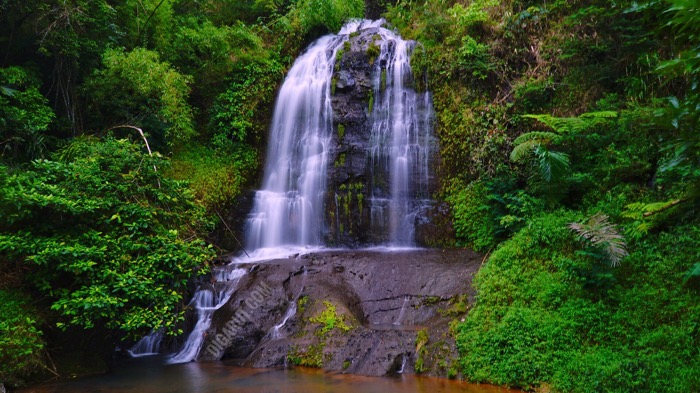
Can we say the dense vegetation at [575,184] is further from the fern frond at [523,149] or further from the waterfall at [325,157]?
the waterfall at [325,157]

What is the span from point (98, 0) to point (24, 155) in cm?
442

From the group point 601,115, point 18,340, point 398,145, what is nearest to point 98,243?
point 18,340

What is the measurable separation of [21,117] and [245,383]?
22.9 ft

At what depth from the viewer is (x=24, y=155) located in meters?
8.86

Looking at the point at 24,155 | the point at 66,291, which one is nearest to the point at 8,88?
the point at 24,155

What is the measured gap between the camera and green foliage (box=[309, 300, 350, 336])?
7336 mm

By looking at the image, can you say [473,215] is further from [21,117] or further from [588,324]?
[21,117]

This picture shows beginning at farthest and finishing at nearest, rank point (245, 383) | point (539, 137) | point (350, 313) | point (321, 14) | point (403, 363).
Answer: point (321, 14), point (539, 137), point (350, 313), point (403, 363), point (245, 383)

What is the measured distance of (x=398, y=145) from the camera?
11.8 metres

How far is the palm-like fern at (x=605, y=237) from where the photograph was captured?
18.3 feet

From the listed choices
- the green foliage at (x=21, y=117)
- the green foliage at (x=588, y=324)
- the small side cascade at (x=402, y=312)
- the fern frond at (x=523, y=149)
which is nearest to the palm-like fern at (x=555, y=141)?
the fern frond at (x=523, y=149)

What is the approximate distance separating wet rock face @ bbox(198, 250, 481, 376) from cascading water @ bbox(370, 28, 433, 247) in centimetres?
161

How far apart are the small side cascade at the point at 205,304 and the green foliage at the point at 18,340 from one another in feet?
6.99

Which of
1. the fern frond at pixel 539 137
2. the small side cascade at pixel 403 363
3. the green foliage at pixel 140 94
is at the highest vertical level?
the green foliage at pixel 140 94
